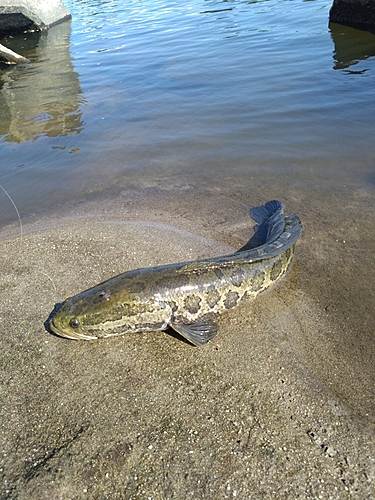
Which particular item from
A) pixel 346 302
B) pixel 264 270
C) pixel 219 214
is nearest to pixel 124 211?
pixel 219 214

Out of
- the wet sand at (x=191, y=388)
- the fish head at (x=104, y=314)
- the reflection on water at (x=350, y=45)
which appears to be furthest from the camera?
the reflection on water at (x=350, y=45)

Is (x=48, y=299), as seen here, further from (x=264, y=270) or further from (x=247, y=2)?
(x=247, y=2)

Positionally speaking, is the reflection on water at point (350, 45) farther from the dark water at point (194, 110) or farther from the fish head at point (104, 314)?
the fish head at point (104, 314)

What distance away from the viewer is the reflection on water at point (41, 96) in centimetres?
901

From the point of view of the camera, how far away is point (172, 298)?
12.5 ft

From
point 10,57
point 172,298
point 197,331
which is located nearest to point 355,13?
point 10,57

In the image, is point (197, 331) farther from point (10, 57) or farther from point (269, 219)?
point (10, 57)

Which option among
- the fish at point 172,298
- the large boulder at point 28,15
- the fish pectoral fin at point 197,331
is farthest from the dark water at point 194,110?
the fish pectoral fin at point 197,331

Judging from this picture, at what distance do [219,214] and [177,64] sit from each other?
27.6 feet

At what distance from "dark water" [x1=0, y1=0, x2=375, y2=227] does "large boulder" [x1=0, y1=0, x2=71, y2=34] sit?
3.06m

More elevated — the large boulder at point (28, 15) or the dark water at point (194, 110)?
the large boulder at point (28, 15)

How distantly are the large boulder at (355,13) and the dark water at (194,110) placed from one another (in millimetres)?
460

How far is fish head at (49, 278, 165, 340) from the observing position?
11.8 ft

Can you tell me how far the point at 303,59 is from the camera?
1136 cm
